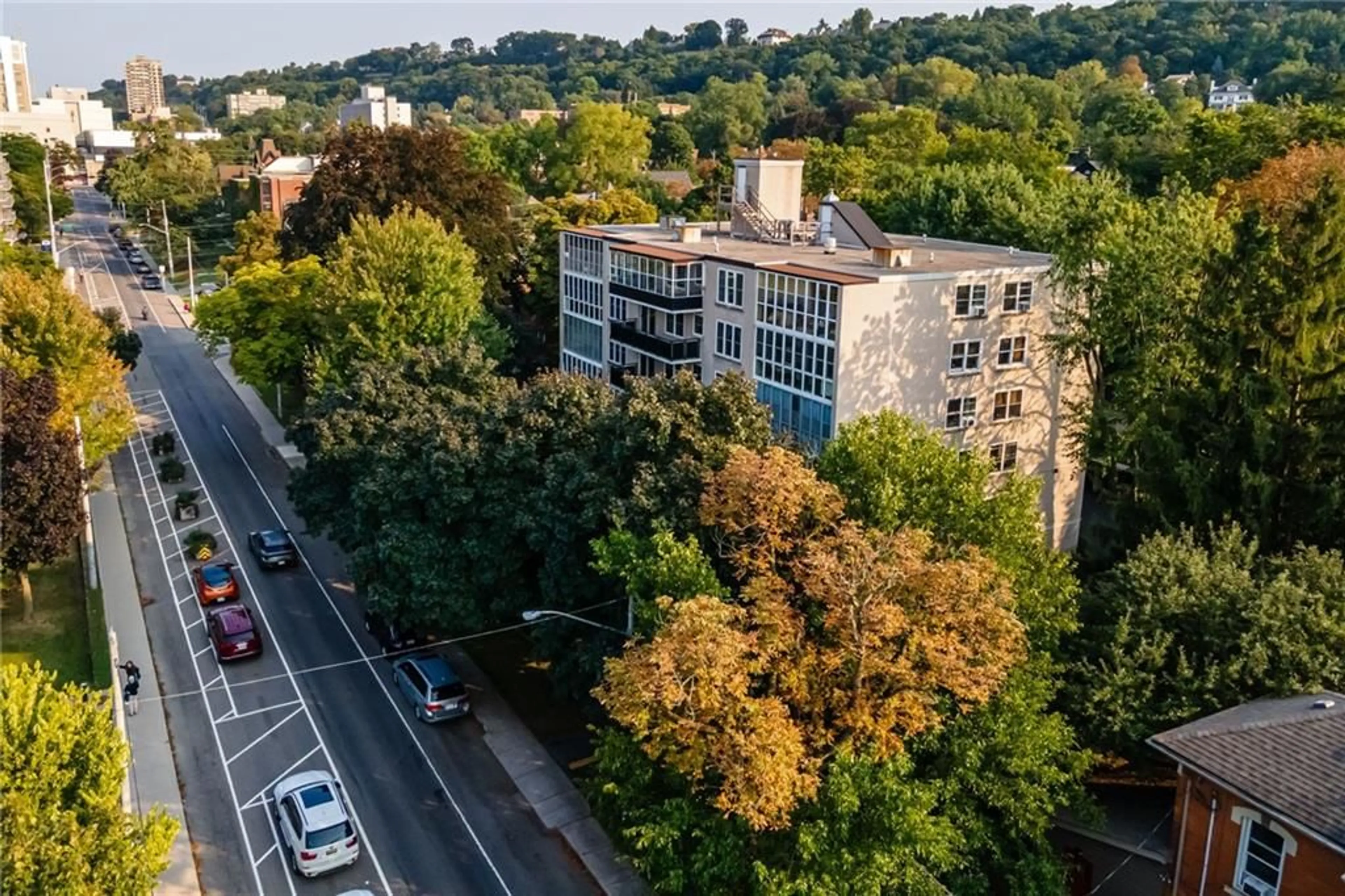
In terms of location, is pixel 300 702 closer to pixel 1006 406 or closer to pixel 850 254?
pixel 1006 406

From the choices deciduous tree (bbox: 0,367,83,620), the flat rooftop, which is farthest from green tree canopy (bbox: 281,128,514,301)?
deciduous tree (bbox: 0,367,83,620)

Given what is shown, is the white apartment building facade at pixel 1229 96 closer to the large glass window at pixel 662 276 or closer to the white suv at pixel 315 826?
the large glass window at pixel 662 276

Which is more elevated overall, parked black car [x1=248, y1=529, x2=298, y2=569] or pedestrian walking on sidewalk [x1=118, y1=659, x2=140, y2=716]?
parked black car [x1=248, y1=529, x2=298, y2=569]

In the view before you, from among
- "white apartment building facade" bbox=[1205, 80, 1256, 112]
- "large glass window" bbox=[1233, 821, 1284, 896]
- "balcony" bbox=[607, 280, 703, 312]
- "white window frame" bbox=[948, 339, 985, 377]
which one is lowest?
"large glass window" bbox=[1233, 821, 1284, 896]

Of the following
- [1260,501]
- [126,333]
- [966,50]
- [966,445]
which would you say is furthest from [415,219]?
[966,50]

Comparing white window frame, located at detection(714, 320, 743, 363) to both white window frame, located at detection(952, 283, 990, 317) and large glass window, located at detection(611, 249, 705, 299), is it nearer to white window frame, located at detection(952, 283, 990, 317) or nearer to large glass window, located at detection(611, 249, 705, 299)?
large glass window, located at detection(611, 249, 705, 299)

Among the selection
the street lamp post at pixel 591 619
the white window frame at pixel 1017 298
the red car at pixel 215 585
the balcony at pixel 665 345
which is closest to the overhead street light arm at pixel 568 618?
the street lamp post at pixel 591 619
